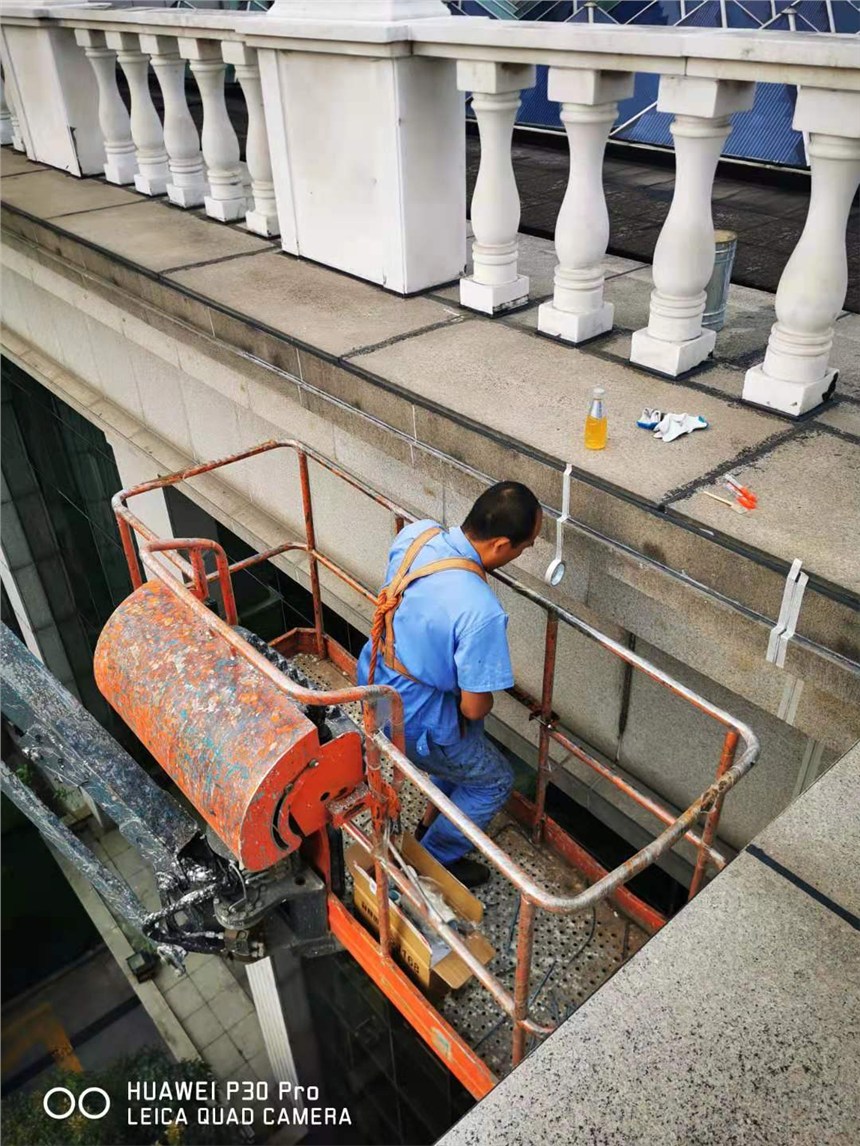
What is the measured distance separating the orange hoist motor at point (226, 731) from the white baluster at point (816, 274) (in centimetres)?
215

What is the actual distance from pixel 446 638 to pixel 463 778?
2.61 ft

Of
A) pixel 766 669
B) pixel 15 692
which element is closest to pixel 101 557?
pixel 15 692

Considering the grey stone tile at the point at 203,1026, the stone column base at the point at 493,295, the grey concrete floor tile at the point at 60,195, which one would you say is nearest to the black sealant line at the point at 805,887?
the stone column base at the point at 493,295

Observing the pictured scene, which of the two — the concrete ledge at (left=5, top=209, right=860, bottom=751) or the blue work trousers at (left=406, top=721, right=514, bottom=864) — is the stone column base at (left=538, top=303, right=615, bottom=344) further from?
the blue work trousers at (left=406, top=721, right=514, bottom=864)

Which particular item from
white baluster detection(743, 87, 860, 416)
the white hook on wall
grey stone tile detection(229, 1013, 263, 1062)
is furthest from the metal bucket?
grey stone tile detection(229, 1013, 263, 1062)

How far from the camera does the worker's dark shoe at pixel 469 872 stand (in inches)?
154

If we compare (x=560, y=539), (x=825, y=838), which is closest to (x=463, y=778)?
(x=560, y=539)

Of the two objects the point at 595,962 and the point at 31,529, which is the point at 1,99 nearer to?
the point at 31,529

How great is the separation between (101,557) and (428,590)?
10.2 metres

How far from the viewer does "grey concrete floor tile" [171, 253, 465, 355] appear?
14.9 feet

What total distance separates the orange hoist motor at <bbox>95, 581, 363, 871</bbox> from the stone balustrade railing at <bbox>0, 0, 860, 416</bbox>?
222 centimetres

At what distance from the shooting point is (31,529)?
13.8 meters

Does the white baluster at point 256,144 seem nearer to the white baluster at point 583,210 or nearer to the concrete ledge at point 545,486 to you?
the concrete ledge at point 545,486

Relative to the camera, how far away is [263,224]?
5973mm
